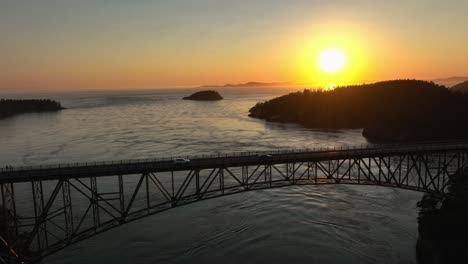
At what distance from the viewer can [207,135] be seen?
126m

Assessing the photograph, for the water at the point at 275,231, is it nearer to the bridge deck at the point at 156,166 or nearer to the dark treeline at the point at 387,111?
the bridge deck at the point at 156,166

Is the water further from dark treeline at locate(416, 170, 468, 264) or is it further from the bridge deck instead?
the bridge deck

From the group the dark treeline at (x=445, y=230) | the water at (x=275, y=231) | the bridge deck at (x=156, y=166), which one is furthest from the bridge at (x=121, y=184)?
the water at (x=275, y=231)

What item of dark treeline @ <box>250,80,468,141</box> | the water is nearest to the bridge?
the water

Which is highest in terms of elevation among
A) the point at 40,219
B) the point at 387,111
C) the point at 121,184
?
the point at 387,111

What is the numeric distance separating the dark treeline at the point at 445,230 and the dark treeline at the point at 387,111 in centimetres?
7673

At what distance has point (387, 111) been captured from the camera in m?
147

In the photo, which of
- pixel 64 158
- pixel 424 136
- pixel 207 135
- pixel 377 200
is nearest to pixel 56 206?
pixel 64 158

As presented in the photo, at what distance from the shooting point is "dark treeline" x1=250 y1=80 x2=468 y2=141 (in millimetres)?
121375

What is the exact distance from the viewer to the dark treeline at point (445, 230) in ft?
120

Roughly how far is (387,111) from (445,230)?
115949 mm

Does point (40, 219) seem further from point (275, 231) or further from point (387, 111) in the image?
point (387, 111)

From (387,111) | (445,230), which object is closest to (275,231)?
(445,230)

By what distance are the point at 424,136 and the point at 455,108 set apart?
25170 mm
